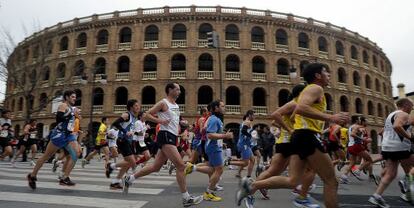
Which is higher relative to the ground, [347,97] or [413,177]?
[347,97]

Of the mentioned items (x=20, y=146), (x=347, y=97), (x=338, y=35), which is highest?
(x=338, y=35)

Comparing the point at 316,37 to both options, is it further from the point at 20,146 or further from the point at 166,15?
the point at 20,146

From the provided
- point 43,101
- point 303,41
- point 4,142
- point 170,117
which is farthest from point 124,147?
point 303,41

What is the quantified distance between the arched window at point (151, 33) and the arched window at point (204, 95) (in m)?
7.01

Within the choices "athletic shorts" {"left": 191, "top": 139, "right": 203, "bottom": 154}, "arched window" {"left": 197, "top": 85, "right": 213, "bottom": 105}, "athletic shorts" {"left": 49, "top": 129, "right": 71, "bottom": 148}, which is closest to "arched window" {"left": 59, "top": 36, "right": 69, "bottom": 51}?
"arched window" {"left": 197, "top": 85, "right": 213, "bottom": 105}

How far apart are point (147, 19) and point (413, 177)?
30.2 meters

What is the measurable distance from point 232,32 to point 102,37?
13.6 metres

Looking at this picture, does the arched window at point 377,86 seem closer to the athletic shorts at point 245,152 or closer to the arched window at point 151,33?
the arched window at point 151,33

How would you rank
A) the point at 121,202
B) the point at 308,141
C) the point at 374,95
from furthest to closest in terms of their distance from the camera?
the point at 374,95
the point at 121,202
the point at 308,141

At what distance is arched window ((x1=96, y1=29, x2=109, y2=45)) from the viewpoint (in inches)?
1368

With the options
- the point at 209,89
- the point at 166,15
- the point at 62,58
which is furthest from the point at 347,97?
the point at 62,58

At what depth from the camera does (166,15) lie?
107ft

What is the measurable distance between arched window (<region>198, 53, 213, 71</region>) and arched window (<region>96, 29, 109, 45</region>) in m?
10.3

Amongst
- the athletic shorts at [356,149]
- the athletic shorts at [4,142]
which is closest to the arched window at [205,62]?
the athletic shorts at [4,142]
